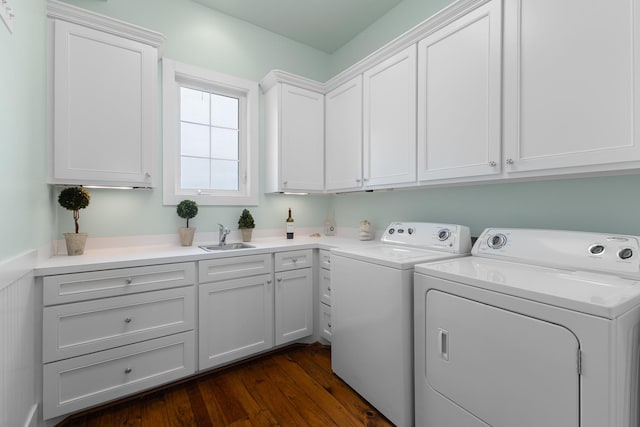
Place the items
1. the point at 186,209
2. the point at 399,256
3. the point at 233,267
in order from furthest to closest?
the point at 186,209
the point at 233,267
the point at 399,256

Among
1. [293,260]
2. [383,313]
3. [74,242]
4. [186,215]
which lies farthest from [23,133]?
[383,313]

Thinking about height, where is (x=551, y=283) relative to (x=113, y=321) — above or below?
above

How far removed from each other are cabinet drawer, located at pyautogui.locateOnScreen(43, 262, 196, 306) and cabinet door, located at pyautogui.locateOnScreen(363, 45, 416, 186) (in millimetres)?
1525

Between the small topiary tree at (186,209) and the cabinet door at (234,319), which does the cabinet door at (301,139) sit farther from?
the cabinet door at (234,319)

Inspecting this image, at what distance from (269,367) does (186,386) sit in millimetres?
555

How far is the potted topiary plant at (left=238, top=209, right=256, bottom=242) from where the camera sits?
2.54 m

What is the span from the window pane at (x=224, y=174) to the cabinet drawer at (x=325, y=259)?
3.44 ft

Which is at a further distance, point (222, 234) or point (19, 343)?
point (222, 234)

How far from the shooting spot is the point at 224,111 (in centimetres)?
267

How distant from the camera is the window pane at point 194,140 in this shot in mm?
2443

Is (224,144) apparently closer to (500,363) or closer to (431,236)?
(431,236)

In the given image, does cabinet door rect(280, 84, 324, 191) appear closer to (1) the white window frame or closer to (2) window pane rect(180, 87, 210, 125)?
(1) the white window frame

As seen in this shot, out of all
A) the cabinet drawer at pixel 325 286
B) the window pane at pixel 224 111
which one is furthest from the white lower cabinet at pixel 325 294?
the window pane at pixel 224 111

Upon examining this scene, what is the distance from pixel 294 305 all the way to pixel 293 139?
1.47 meters
